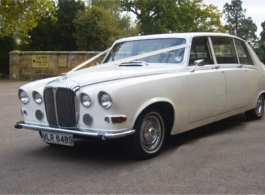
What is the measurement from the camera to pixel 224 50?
22.3 feet

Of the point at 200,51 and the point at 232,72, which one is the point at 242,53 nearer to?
the point at 232,72

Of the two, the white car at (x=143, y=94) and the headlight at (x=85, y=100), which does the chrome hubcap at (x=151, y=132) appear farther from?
the headlight at (x=85, y=100)

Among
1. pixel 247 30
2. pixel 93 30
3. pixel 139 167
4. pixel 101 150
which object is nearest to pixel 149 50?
pixel 101 150

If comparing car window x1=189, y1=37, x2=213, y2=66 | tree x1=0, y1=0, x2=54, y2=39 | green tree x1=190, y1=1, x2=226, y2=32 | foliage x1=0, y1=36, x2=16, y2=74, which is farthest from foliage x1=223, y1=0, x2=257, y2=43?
car window x1=189, y1=37, x2=213, y2=66

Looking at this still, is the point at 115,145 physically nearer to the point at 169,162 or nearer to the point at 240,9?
the point at 169,162

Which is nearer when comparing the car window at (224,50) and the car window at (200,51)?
the car window at (200,51)

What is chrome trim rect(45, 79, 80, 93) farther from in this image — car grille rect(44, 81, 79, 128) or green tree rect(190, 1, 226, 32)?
green tree rect(190, 1, 226, 32)

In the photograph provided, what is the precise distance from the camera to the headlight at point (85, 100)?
4617mm

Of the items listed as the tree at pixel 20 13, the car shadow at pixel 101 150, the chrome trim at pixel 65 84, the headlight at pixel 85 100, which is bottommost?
the car shadow at pixel 101 150

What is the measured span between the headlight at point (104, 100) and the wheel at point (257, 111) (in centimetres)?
401

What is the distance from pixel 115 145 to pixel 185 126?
1.08 meters

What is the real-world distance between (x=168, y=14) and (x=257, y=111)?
47.9 metres

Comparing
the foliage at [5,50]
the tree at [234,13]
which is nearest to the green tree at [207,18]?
the tree at [234,13]

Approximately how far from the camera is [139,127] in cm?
479
